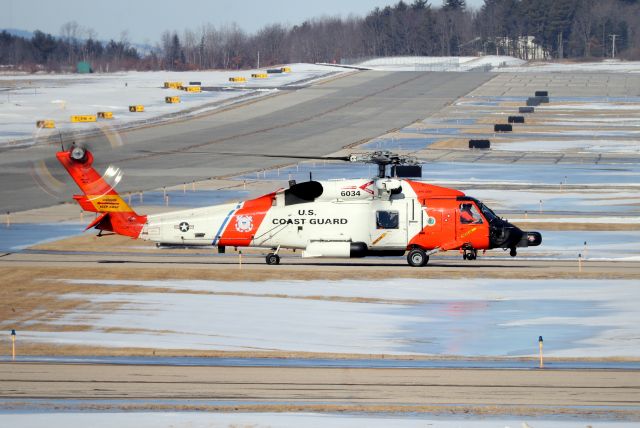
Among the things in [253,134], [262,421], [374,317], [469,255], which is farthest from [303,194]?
[253,134]

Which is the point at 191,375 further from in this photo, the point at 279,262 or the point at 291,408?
the point at 279,262

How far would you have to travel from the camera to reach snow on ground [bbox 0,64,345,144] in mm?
109125

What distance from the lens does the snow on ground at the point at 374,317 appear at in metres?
29.7

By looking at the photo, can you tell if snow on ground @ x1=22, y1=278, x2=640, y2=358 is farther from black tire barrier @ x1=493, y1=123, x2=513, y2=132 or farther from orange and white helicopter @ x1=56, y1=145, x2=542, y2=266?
black tire barrier @ x1=493, y1=123, x2=513, y2=132

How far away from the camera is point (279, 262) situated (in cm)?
4150

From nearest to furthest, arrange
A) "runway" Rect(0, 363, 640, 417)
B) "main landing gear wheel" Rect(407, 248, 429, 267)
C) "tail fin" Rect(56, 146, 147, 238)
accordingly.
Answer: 1. "runway" Rect(0, 363, 640, 417)
2. "tail fin" Rect(56, 146, 147, 238)
3. "main landing gear wheel" Rect(407, 248, 429, 267)

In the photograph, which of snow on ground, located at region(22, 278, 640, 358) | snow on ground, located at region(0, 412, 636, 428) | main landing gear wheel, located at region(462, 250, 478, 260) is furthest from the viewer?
main landing gear wheel, located at region(462, 250, 478, 260)

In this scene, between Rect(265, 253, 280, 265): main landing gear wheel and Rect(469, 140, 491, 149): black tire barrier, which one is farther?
Rect(469, 140, 491, 149): black tire barrier

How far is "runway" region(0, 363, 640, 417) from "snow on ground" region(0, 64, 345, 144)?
69.6 m

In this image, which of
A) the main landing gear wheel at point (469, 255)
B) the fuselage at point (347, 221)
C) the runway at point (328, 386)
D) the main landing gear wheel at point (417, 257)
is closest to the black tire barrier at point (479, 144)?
the main landing gear wheel at point (469, 255)

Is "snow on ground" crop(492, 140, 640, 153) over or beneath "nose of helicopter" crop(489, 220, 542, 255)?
beneath

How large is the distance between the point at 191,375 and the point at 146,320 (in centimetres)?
666

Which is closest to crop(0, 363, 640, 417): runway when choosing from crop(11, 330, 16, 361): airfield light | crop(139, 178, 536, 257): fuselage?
crop(11, 330, 16, 361): airfield light

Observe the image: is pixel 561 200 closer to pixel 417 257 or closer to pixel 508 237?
pixel 508 237
